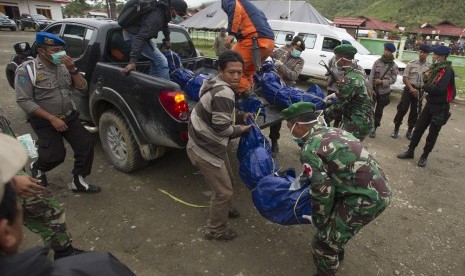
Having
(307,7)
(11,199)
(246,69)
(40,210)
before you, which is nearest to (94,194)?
(40,210)

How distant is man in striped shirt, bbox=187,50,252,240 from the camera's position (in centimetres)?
263

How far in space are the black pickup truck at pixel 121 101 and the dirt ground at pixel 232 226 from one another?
0.51 metres

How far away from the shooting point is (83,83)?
3.46 meters

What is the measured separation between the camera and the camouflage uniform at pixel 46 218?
7.55 feet

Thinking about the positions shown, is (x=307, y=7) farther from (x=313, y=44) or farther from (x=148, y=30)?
(x=148, y=30)

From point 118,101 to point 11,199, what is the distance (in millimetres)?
2934

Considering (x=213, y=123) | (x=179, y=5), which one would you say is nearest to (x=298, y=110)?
(x=213, y=123)

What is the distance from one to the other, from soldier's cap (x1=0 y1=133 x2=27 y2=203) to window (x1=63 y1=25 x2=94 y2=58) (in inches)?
144

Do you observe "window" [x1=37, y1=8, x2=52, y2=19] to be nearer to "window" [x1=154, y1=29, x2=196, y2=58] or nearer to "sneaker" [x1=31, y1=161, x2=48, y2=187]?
"window" [x1=154, y1=29, x2=196, y2=58]

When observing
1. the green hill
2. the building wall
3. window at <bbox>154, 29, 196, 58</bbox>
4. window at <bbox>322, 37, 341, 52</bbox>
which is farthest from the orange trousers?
the green hill

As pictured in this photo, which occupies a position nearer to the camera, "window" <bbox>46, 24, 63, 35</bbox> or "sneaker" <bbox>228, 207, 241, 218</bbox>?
"sneaker" <bbox>228, 207, 241, 218</bbox>

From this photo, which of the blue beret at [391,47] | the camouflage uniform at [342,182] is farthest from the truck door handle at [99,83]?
the blue beret at [391,47]

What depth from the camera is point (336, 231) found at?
234 cm

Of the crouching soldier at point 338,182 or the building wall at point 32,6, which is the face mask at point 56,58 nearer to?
the crouching soldier at point 338,182
